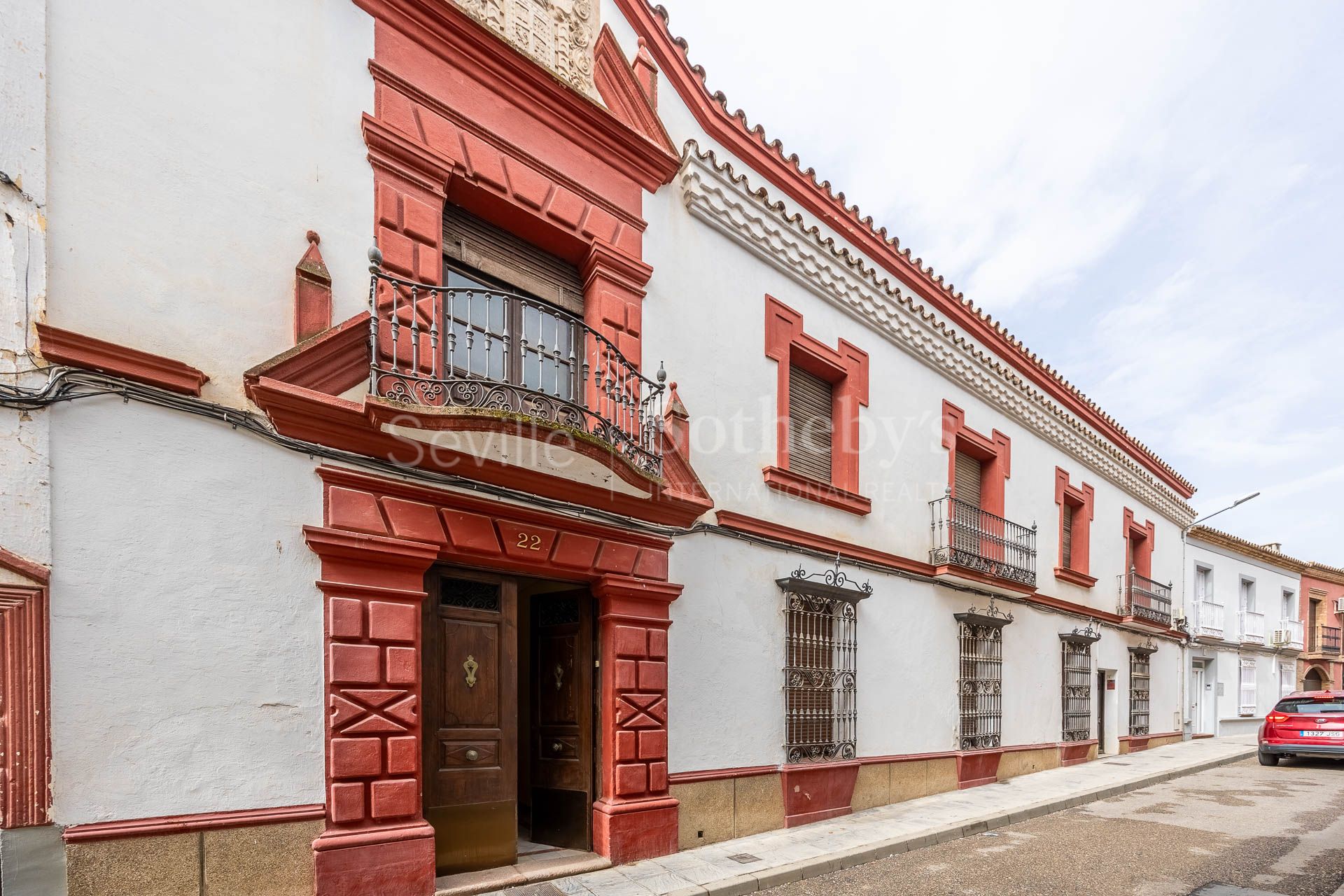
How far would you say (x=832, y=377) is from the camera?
8844 millimetres

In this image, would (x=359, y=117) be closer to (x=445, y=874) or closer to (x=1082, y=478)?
(x=445, y=874)

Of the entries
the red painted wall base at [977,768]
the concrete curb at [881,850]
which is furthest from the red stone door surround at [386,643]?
the red painted wall base at [977,768]

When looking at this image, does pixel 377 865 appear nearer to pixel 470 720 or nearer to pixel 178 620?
pixel 470 720

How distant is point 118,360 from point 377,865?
3.25 meters

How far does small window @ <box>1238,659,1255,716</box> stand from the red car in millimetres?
8212

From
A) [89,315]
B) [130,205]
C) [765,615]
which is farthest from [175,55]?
[765,615]

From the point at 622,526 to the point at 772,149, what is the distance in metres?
4.53

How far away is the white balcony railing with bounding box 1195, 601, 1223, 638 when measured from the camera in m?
18.2

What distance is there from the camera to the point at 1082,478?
46.1 ft

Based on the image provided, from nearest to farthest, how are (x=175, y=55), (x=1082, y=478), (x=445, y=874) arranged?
(x=175, y=55) → (x=445, y=874) → (x=1082, y=478)

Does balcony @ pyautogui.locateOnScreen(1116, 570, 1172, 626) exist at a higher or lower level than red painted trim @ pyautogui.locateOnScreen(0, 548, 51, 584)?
lower

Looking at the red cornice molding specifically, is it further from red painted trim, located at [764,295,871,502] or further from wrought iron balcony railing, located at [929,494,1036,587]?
wrought iron balcony railing, located at [929,494,1036,587]

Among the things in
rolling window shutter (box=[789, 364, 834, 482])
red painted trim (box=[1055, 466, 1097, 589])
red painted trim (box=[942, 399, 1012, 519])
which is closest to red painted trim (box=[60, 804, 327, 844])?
rolling window shutter (box=[789, 364, 834, 482])

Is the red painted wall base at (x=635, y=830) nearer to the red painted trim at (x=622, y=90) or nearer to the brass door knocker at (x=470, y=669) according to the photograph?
the brass door knocker at (x=470, y=669)
